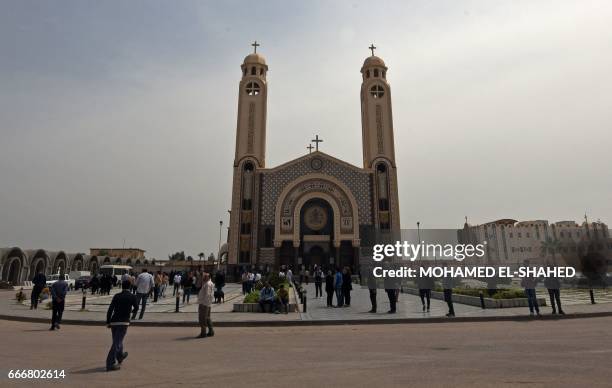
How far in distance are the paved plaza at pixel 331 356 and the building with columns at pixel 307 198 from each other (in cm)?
3215

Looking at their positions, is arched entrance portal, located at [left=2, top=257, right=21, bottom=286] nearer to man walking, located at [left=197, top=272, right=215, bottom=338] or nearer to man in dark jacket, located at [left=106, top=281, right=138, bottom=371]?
man walking, located at [left=197, top=272, right=215, bottom=338]

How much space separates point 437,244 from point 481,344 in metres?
15.2

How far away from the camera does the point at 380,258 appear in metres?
36.2

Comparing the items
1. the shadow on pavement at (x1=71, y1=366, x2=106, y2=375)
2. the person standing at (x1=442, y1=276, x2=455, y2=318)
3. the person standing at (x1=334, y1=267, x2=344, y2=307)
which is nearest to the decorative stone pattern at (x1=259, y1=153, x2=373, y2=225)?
the person standing at (x1=334, y1=267, x2=344, y2=307)

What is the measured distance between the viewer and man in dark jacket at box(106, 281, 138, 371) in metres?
5.94

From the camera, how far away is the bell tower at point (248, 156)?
1710 inches

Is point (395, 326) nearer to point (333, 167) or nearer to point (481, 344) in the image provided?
point (481, 344)

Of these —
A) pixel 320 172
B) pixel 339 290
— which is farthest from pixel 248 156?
pixel 339 290

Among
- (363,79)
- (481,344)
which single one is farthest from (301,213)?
(481,344)

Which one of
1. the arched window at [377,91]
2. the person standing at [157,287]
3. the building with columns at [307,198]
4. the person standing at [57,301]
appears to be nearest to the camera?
the person standing at [57,301]

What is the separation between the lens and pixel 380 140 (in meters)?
47.4

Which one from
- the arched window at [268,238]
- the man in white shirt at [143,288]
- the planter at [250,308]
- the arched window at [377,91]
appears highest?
the arched window at [377,91]

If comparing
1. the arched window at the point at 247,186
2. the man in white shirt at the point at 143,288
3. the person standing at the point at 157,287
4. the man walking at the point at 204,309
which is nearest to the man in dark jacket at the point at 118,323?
the man walking at the point at 204,309

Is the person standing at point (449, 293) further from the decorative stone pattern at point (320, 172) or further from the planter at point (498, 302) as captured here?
the decorative stone pattern at point (320, 172)
